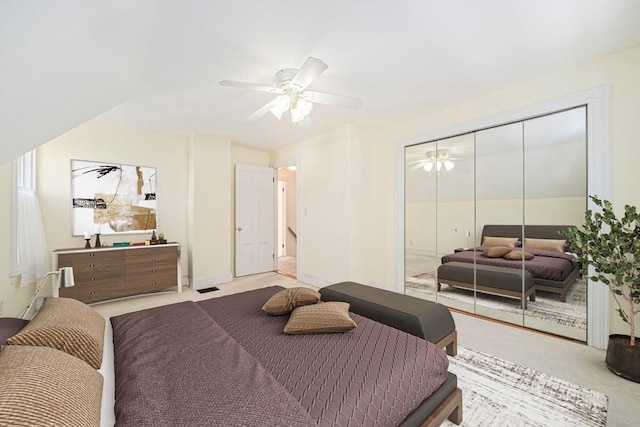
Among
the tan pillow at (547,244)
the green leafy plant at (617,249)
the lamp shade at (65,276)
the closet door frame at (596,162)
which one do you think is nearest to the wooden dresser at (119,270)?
the lamp shade at (65,276)

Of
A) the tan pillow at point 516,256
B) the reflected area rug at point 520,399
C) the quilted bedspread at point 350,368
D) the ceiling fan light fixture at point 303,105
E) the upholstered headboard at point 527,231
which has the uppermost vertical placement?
the ceiling fan light fixture at point 303,105

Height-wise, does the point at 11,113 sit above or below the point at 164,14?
below

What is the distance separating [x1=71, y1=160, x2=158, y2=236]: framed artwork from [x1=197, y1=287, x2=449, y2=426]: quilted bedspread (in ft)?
10.6

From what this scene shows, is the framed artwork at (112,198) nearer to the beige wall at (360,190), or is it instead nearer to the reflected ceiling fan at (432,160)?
the beige wall at (360,190)

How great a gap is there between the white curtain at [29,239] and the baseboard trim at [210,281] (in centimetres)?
181

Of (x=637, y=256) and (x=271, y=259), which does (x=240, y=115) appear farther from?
(x=637, y=256)

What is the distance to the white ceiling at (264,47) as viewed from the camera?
50.6 inches

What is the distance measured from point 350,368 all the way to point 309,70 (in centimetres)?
194

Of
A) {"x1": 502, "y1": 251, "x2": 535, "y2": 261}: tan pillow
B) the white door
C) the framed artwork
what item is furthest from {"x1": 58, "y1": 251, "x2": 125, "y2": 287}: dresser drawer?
{"x1": 502, "y1": 251, "x2": 535, "y2": 261}: tan pillow

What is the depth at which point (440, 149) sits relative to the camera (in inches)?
137

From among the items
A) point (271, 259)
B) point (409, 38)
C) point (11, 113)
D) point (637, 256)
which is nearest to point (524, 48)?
point (409, 38)

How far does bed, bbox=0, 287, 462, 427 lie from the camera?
0.92m

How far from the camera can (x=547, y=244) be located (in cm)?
267

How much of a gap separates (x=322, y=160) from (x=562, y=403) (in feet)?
12.4
